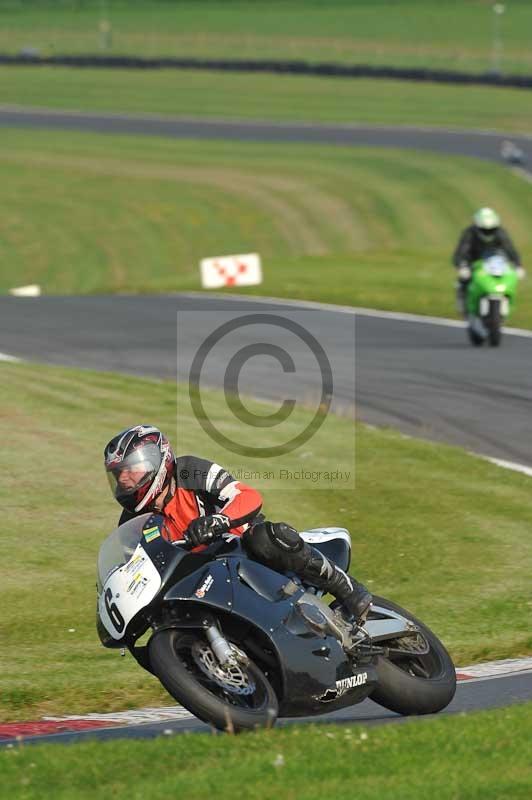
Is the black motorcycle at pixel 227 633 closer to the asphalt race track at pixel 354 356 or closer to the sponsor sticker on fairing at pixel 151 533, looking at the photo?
the sponsor sticker on fairing at pixel 151 533

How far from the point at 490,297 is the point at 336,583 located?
1436 cm

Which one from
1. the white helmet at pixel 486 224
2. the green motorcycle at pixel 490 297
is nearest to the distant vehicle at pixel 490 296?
the green motorcycle at pixel 490 297

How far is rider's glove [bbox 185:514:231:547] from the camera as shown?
7.38 m

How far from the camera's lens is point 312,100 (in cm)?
6912

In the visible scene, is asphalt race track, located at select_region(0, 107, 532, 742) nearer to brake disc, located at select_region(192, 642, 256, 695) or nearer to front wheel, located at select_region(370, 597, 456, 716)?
front wheel, located at select_region(370, 597, 456, 716)

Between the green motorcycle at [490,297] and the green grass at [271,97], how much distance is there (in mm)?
40678

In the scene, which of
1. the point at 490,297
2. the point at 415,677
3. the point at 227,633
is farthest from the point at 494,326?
the point at 227,633

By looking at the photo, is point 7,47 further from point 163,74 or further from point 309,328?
point 309,328

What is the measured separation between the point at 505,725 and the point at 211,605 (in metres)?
1.64

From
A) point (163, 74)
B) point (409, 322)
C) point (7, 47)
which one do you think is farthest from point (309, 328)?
point (7, 47)

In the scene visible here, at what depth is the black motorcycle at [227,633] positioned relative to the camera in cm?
712

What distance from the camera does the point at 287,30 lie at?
306ft

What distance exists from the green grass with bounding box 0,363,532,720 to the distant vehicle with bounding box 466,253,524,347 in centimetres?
485

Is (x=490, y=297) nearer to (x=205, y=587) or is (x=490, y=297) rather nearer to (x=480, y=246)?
(x=480, y=246)
